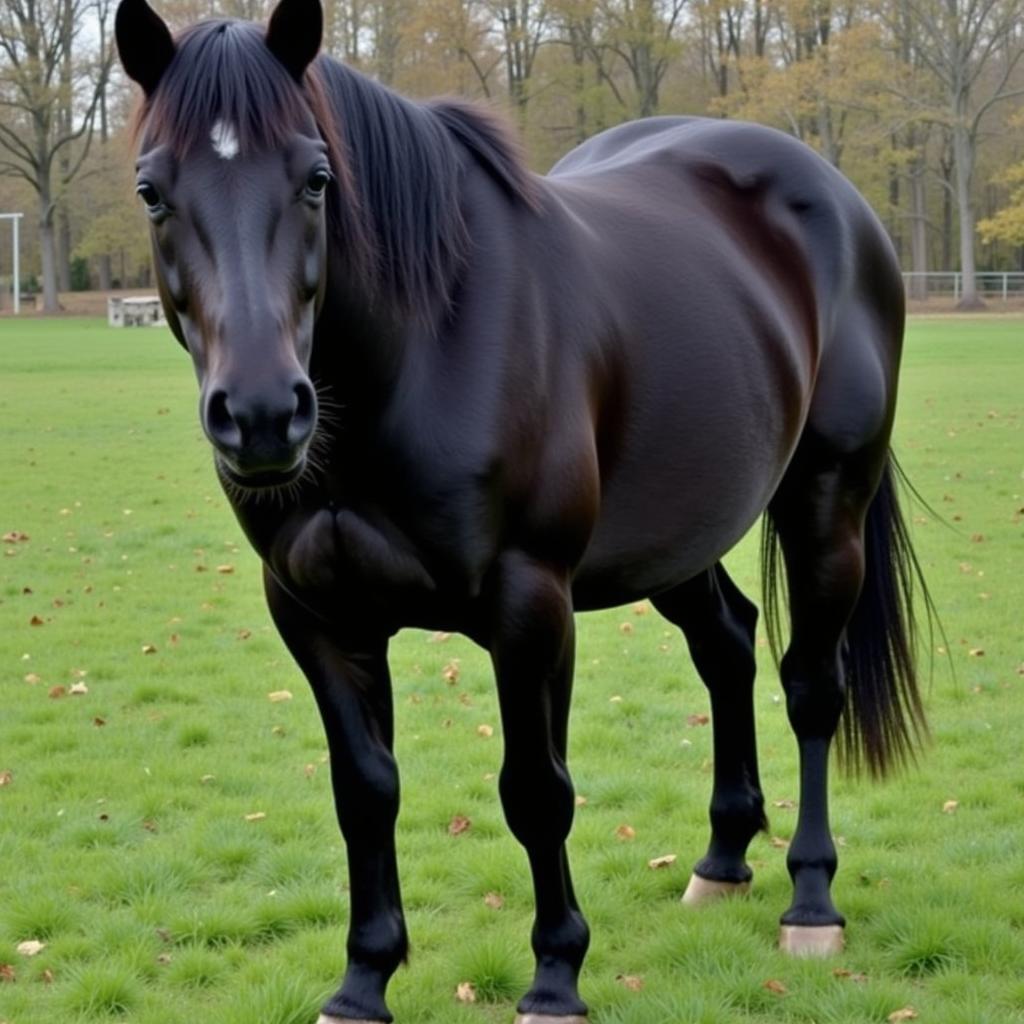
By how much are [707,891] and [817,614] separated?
3.00 feet

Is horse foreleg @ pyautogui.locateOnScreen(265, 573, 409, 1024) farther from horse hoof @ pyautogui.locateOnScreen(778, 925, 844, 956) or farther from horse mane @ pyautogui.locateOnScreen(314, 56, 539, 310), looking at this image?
horse hoof @ pyautogui.locateOnScreen(778, 925, 844, 956)

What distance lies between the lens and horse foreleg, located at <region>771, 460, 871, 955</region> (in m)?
4.36

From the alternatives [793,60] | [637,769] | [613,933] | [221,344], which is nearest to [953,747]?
[637,769]

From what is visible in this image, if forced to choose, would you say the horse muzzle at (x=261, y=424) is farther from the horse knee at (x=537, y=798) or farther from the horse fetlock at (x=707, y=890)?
the horse fetlock at (x=707, y=890)

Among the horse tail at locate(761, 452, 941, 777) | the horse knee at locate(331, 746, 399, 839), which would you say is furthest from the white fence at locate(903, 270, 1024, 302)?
the horse knee at locate(331, 746, 399, 839)

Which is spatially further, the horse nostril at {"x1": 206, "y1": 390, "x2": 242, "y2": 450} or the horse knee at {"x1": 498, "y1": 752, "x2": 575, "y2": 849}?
the horse knee at {"x1": 498, "y1": 752, "x2": 575, "y2": 849}

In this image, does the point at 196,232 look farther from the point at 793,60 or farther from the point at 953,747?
the point at 793,60

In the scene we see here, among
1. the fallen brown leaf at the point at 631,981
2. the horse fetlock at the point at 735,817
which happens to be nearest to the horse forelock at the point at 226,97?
the fallen brown leaf at the point at 631,981

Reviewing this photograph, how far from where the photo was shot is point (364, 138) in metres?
3.13

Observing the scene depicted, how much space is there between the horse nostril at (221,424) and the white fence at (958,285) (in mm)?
48927

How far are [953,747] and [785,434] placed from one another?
2.50 m

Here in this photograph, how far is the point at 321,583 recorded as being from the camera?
3.23m

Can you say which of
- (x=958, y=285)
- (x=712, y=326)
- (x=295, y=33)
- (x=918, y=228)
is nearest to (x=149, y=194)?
(x=295, y=33)

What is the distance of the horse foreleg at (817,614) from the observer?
4.36 metres
